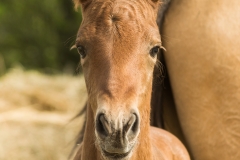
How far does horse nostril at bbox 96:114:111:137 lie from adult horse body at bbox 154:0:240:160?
1332mm

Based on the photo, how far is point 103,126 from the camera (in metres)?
2.39

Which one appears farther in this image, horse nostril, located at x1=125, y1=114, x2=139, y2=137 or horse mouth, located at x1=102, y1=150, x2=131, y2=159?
horse mouth, located at x1=102, y1=150, x2=131, y2=159

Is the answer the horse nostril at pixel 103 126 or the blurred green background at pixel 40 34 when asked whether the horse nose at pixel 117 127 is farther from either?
the blurred green background at pixel 40 34

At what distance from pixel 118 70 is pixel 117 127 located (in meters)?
0.32

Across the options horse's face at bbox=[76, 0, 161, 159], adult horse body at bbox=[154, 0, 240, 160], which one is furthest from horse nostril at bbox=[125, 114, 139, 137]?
adult horse body at bbox=[154, 0, 240, 160]

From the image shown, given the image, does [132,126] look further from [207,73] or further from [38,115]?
[38,115]

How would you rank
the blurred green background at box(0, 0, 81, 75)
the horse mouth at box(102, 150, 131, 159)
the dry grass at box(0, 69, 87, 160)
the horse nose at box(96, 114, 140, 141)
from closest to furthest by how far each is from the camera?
the horse nose at box(96, 114, 140, 141)
the horse mouth at box(102, 150, 131, 159)
the dry grass at box(0, 69, 87, 160)
the blurred green background at box(0, 0, 81, 75)

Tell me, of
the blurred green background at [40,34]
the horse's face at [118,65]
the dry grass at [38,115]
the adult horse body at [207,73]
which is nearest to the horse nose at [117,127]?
the horse's face at [118,65]

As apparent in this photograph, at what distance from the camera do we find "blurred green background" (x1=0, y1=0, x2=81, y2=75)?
11427 millimetres

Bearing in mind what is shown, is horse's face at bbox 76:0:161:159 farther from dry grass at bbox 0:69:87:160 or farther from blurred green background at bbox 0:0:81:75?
blurred green background at bbox 0:0:81:75

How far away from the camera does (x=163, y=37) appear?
386 cm

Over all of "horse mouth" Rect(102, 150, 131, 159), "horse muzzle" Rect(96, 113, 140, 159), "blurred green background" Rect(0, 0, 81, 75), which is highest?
"horse muzzle" Rect(96, 113, 140, 159)

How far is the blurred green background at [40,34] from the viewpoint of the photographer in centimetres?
1143

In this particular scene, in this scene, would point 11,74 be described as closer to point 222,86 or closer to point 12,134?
point 12,134
